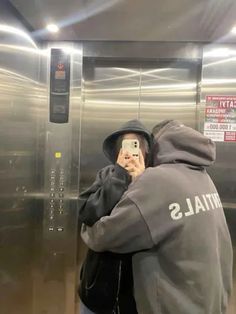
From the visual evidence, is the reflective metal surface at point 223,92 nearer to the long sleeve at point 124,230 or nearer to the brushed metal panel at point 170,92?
the brushed metal panel at point 170,92

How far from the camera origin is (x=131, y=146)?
1407 mm

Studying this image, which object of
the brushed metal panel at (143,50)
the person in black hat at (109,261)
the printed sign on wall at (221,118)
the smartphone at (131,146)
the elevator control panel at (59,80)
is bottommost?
the person in black hat at (109,261)


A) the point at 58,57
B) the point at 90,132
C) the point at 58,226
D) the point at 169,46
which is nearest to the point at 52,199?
the point at 58,226

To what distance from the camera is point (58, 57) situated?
248 centimetres

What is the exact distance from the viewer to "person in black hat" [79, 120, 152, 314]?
1.29 m

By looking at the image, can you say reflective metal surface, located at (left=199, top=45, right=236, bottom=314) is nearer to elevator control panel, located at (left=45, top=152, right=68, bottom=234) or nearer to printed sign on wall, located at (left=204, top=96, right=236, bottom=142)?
printed sign on wall, located at (left=204, top=96, right=236, bottom=142)

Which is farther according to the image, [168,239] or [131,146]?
[131,146]

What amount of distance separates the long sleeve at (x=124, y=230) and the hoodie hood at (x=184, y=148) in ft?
0.80

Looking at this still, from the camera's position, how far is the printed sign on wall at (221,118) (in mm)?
2451

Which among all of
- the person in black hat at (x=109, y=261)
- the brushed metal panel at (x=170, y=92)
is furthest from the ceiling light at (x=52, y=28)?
the person in black hat at (x=109, y=261)

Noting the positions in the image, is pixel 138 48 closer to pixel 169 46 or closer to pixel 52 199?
pixel 169 46

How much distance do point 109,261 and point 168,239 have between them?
0.25m

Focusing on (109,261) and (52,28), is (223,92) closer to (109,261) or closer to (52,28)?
(52,28)

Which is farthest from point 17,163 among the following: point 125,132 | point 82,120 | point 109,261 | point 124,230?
point 124,230
